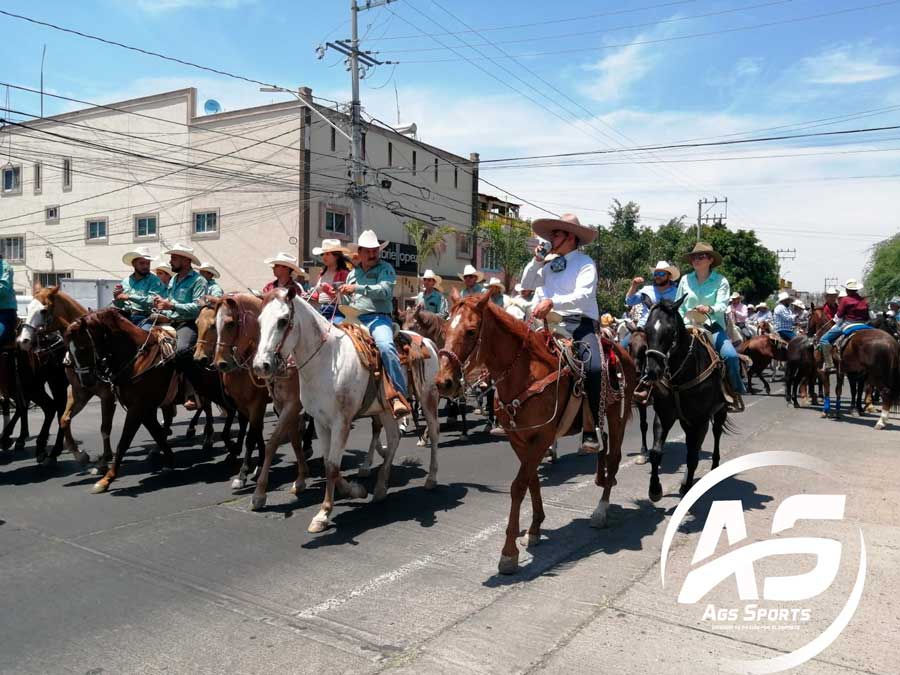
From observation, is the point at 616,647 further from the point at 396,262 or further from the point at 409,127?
the point at 409,127

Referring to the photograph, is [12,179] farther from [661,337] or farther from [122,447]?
[661,337]

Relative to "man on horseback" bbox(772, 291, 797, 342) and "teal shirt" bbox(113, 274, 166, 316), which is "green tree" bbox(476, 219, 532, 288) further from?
"teal shirt" bbox(113, 274, 166, 316)

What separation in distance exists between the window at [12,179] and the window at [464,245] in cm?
2628

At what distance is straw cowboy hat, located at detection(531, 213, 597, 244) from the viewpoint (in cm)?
589

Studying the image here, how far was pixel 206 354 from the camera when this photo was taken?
6.91m

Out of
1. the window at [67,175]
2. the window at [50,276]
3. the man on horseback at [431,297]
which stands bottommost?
the man on horseback at [431,297]

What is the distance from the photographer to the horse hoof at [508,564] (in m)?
4.89

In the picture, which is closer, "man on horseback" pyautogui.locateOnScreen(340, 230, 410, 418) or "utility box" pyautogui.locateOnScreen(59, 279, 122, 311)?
"man on horseback" pyautogui.locateOnScreen(340, 230, 410, 418)

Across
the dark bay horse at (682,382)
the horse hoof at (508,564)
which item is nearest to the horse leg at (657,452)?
the dark bay horse at (682,382)

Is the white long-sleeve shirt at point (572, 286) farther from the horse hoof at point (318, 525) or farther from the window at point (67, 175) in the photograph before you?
the window at point (67, 175)

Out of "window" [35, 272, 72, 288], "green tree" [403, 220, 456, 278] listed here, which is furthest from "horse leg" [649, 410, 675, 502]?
"window" [35, 272, 72, 288]

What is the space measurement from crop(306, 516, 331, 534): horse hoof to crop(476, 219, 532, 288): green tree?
3067cm

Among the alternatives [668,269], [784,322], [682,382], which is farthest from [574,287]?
[784,322]

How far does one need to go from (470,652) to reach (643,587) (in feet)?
5.17
